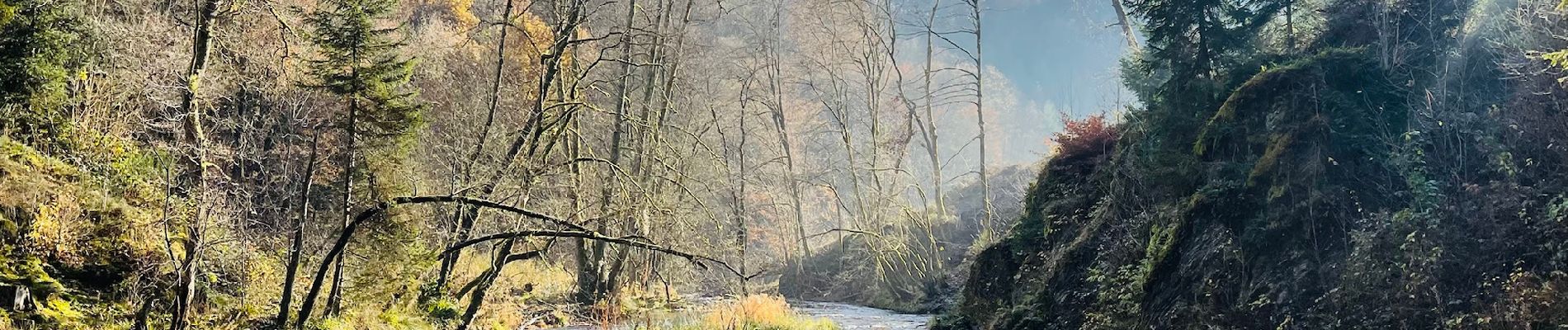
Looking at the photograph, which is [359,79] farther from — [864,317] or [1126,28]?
[1126,28]

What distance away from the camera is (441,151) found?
12.8 meters

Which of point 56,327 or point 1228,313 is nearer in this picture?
point 56,327

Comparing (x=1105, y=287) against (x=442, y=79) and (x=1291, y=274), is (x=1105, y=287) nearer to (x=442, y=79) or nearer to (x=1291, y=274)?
(x=1291, y=274)

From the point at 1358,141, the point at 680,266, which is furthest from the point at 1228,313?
the point at 680,266

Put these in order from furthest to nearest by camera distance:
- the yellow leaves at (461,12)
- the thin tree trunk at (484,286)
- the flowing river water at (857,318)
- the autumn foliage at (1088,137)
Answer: the yellow leaves at (461,12) → the flowing river water at (857,318) → the autumn foliage at (1088,137) → the thin tree trunk at (484,286)

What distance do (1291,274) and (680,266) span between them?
490 inches

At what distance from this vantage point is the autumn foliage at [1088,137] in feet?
39.1

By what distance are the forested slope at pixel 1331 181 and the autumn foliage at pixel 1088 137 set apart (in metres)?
1.04

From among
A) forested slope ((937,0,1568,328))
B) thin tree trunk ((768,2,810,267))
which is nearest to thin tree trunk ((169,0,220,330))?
forested slope ((937,0,1568,328))

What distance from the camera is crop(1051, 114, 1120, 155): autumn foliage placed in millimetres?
11927

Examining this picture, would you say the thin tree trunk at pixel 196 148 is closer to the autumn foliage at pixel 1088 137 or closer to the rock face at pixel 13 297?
the rock face at pixel 13 297

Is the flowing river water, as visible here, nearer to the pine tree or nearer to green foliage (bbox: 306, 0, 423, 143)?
the pine tree

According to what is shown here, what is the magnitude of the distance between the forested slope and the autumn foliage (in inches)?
41.0

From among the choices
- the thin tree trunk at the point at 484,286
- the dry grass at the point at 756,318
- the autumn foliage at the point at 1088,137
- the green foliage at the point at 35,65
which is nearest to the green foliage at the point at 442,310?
the thin tree trunk at the point at 484,286
